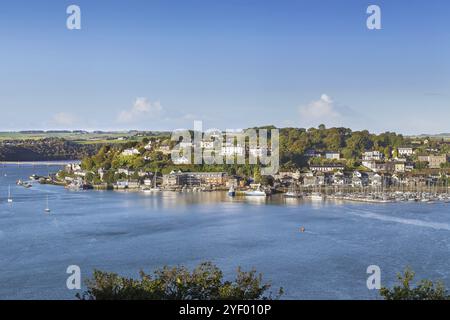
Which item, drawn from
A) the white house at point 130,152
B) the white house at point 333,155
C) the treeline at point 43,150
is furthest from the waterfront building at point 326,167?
the treeline at point 43,150

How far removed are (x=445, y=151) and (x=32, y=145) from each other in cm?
2079

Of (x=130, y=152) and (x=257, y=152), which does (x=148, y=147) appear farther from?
(x=257, y=152)

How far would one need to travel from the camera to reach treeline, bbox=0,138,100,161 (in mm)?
30516

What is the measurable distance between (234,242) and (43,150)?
88.4ft

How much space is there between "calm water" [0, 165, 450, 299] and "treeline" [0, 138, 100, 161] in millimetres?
19859

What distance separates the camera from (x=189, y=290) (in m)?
3.14

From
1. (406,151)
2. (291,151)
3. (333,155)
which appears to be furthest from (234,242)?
(406,151)

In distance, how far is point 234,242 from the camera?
7078mm

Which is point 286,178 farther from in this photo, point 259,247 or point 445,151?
point 259,247

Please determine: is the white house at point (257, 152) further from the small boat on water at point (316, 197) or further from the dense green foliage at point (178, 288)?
the dense green foliage at point (178, 288)

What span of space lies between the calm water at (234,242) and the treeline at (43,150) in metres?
19.9

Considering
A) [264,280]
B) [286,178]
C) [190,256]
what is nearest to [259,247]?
[190,256]

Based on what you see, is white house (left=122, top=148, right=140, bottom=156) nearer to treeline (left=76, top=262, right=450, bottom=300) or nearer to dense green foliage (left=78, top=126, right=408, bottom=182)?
dense green foliage (left=78, top=126, right=408, bottom=182)

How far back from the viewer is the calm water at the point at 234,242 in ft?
17.0
